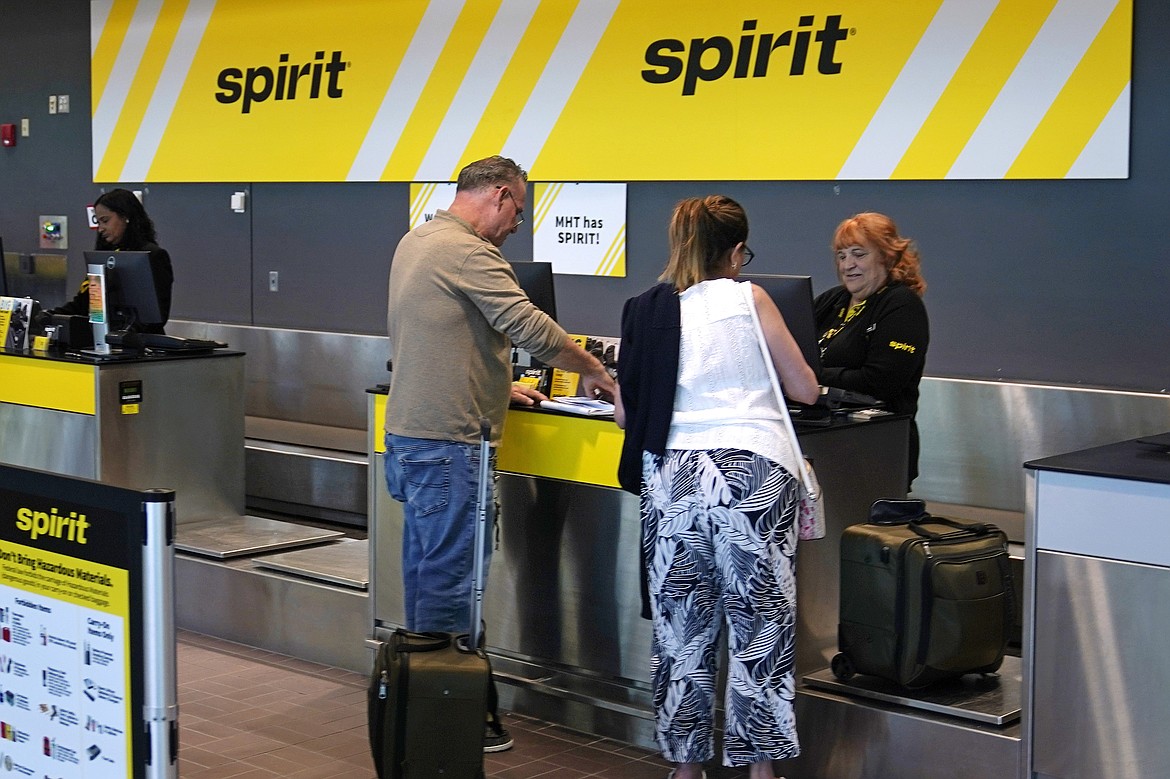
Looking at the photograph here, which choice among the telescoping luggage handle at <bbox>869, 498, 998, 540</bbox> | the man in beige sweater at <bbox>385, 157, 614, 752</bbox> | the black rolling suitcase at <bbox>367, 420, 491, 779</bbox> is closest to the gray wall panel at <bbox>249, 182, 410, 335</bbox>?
the man in beige sweater at <bbox>385, 157, 614, 752</bbox>

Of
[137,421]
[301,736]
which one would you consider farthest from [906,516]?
[137,421]

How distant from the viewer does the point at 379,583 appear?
4836 millimetres

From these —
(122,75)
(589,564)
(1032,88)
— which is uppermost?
(122,75)

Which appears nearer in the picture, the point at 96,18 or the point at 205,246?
the point at 205,246

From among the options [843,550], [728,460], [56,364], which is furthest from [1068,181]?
[56,364]

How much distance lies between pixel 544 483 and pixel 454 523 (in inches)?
18.6

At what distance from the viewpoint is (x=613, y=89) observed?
6898 millimetres

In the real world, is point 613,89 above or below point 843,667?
above

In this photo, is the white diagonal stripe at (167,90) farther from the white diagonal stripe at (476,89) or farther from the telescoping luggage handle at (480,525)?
the telescoping luggage handle at (480,525)

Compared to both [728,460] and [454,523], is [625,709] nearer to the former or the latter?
[454,523]

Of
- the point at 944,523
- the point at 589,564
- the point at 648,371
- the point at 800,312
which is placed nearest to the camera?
the point at 648,371

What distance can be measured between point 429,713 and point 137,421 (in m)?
2.97

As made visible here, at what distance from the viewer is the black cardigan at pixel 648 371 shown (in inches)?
139

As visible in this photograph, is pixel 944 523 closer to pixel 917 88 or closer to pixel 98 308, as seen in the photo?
pixel 917 88
